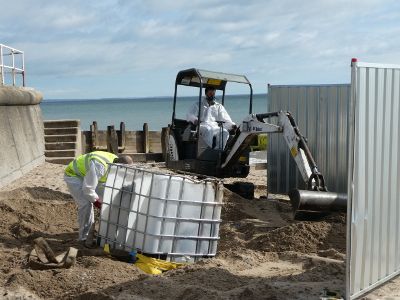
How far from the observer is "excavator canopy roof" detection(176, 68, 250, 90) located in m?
14.1

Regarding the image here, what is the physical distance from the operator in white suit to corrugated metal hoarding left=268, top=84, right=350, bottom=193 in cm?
114

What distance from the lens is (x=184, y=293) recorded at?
7.13m

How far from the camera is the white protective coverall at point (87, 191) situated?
933 centimetres

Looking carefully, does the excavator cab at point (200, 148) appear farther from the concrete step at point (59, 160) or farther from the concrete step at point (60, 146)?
the concrete step at point (60, 146)

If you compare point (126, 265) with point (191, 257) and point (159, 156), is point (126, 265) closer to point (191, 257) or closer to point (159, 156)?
point (191, 257)

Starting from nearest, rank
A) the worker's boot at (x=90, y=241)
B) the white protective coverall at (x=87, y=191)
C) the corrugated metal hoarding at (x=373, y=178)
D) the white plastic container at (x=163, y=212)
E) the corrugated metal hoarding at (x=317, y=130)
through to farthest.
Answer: the corrugated metal hoarding at (x=373, y=178), the white plastic container at (x=163, y=212), the white protective coverall at (x=87, y=191), the worker's boot at (x=90, y=241), the corrugated metal hoarding at (x=317, y=130)

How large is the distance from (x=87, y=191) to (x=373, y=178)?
4.15 m

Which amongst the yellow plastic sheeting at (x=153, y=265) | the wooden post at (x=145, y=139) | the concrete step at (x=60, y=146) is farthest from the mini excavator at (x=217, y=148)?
the wooden post at (x=145, y=139)

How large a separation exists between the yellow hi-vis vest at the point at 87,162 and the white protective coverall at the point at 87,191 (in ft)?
0.18

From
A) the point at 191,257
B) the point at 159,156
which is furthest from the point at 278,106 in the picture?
the point at 159,156

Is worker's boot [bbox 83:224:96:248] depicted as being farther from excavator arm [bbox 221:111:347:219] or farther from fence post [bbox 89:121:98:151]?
fence post [bbox 89:121:98:151]

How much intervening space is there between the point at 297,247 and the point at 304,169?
235 centimetres

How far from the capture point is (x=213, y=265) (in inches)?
330

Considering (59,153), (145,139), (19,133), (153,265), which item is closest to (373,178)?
(153,265)
